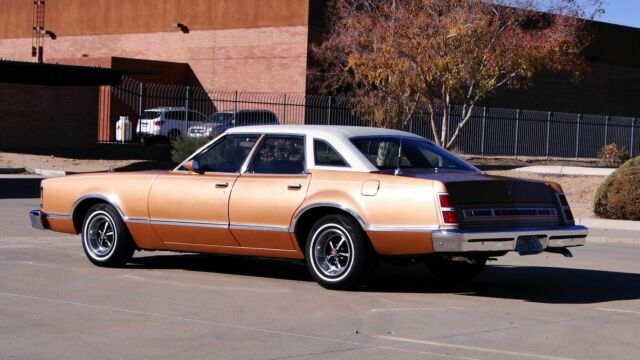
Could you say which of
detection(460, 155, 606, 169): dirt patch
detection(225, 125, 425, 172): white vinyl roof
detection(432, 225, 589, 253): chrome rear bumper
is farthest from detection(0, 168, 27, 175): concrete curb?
detection(432, 225, 589, 253): chrome rear bumper

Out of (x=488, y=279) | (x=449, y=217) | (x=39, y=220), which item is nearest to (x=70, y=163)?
(x=39, y=220)

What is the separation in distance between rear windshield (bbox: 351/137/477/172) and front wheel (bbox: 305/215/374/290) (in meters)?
0.71

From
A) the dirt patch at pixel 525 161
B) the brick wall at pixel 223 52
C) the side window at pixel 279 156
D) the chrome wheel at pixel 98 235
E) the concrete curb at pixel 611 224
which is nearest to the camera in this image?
the side window at pixel 279 156

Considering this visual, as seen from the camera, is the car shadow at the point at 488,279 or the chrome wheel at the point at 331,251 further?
the car shadow at the point at 488,279

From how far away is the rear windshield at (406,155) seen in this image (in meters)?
10.9

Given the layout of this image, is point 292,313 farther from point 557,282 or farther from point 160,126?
point 160,126

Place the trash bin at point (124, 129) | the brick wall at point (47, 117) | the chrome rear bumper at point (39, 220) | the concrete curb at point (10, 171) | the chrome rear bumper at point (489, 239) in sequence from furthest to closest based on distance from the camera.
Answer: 1. the trash bin at point (124, 129)
2. the brick wall at point (47, 117)
3. the concrete curb at point (10, 171)
4. the chrome rear bumper at point (39, 220)
5. the chrome rear bumper at point (489, 239)

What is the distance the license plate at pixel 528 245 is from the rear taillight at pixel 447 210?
71cm

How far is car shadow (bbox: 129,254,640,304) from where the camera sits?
428 inches

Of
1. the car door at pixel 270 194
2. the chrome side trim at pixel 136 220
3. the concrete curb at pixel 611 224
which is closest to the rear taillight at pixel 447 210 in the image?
the car door at pixel 270 194

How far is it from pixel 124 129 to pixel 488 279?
35.0 meters

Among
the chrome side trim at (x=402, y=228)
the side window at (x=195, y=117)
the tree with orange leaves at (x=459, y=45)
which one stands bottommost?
the chrome side trim at (x=402, y=228)

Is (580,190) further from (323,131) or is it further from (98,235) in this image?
(98,235)

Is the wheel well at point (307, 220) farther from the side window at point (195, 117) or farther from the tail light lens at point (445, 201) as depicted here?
the side window at point (195, 117)
